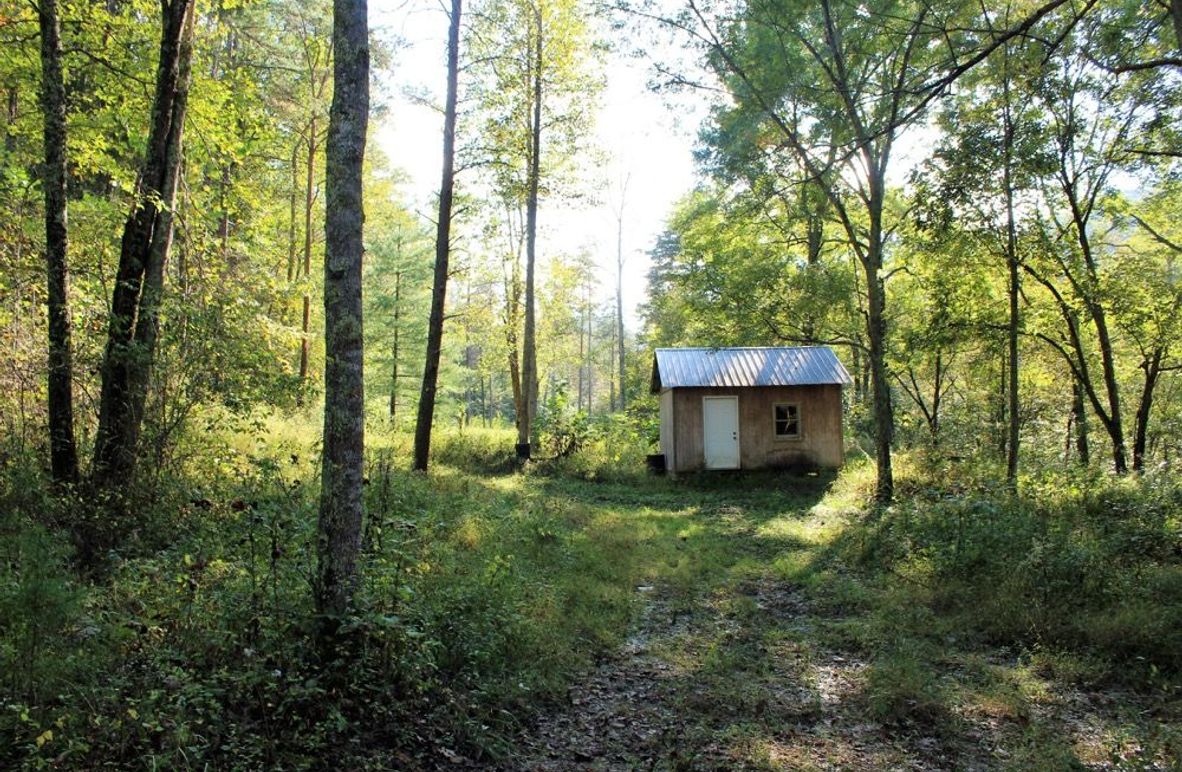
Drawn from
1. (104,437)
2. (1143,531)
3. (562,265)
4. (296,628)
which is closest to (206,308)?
(104,437)

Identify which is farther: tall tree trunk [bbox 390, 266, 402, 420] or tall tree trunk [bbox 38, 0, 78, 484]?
tall tree trunk [bbox 390, 266, 402, 420]

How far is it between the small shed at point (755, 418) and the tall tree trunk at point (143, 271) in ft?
38.9

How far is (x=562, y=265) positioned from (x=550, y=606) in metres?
19.3

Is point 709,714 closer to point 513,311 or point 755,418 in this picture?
point 755,418

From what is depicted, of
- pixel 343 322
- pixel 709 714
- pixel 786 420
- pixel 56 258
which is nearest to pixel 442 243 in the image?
pixel 56 258

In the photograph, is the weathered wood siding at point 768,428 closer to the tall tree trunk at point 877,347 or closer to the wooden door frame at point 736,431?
the wooden door frame at point 736,431

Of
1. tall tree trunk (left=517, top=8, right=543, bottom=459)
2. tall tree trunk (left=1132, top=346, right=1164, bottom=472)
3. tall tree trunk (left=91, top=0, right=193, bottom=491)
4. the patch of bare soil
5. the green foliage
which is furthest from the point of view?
tall tree trunk (left=517, top=8, right=543, bottom=459)

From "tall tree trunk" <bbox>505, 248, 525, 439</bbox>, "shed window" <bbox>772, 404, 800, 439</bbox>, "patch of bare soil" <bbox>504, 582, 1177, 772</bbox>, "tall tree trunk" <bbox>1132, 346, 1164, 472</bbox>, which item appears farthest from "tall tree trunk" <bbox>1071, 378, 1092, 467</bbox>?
"tall tree trunk" <bbox>505, 248, 525, 439</bbox>

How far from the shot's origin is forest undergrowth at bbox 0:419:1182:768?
3326mm

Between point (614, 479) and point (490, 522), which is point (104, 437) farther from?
point (614, 479)

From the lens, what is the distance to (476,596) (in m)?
5.11

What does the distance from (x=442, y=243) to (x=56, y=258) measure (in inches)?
295

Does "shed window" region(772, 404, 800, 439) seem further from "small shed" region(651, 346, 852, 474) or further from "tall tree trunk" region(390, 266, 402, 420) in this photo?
"tall tree trunk" region(390, 266, 402, 420)

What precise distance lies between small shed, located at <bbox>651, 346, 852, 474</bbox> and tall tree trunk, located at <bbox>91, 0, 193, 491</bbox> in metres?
11.9
